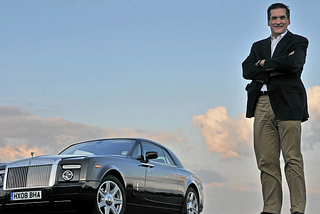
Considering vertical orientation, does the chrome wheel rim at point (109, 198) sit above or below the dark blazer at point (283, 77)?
below

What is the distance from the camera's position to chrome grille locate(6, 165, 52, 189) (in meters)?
8.12

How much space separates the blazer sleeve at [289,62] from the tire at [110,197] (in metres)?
3.75

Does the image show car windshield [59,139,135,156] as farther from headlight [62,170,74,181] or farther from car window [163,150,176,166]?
headlight [62,170,74,181]

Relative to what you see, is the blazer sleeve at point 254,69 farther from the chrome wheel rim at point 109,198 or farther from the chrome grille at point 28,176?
the chrome grille at point 28,176

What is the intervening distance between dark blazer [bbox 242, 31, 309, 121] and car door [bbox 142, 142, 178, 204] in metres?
4.33

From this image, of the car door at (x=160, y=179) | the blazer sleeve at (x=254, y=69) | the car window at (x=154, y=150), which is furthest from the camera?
the car window at (x=154, y=150)

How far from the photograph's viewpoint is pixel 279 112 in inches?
212

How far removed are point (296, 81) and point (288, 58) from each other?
281 millimetres

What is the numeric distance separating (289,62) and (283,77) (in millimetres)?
207

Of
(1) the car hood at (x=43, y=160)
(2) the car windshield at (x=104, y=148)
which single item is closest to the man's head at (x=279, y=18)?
(1) the car hood at (x=43, y=160)

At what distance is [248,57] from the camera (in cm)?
600

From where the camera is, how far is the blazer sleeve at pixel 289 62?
5.44 meters

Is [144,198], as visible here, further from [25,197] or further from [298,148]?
[298,148]

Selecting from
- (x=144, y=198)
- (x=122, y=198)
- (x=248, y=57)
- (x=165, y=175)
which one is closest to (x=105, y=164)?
(x=122, y=198)
